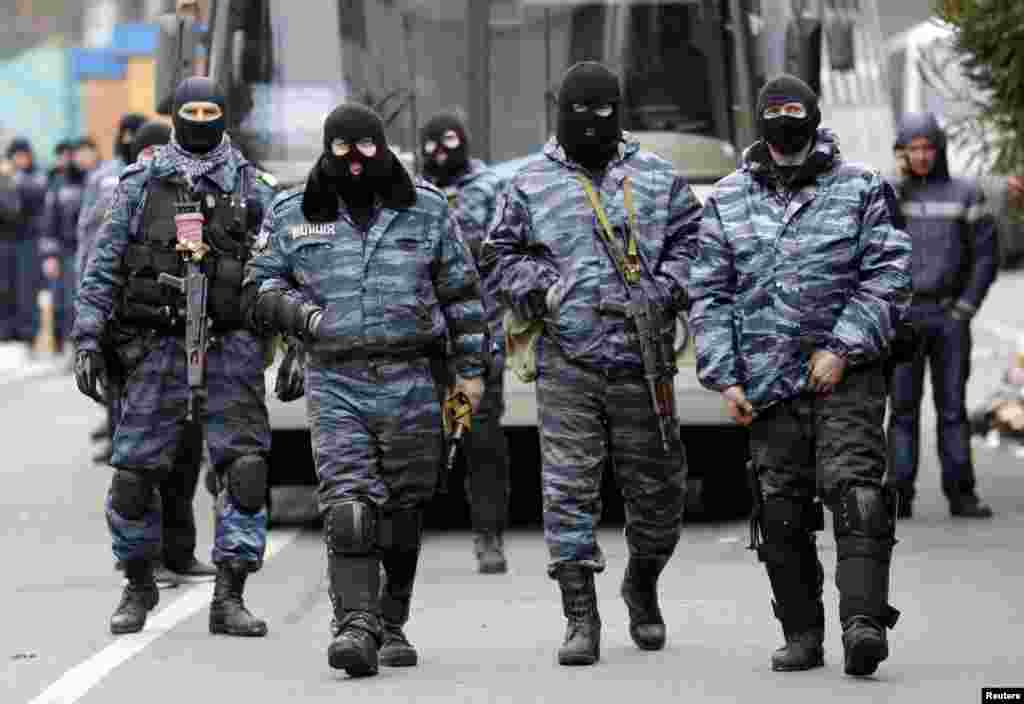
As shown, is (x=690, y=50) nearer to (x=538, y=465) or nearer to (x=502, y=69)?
(x=502, y=69)

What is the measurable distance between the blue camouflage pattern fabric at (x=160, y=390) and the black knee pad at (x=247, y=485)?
37mm

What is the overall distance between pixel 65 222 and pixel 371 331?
1541 cm

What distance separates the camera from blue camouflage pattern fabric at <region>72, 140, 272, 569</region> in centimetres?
973

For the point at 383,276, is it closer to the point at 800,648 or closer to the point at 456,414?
the point at 456,414

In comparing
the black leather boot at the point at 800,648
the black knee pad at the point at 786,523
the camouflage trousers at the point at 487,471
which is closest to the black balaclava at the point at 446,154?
the camouflage trousers at the point at 487,471

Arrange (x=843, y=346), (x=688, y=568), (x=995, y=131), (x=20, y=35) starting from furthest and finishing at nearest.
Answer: (x=20, y=35) < (x=995, y=131) < (x=688, y=568) < (x=843, y=346)

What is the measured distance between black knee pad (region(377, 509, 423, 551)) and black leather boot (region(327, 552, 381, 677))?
10 cm

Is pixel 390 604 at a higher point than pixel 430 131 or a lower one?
lower

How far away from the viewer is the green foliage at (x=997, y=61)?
11.7m

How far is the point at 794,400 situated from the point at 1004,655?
3.80 ft

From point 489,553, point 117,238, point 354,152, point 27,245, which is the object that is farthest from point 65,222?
point 354,152

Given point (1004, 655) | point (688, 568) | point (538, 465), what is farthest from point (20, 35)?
point (1004, 655)

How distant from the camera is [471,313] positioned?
8.98 meters

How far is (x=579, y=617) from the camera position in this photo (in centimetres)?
890
